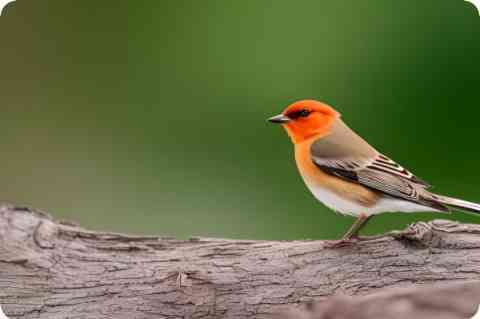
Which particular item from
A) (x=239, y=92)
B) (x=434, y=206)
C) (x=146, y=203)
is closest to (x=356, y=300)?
(x=434, y=206)

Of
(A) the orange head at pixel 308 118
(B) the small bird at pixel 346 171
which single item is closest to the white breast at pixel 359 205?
(B) the small bird at pixel 346 171

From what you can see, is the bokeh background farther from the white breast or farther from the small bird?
the white breast

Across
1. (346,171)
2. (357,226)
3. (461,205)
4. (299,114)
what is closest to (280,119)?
(299,114)

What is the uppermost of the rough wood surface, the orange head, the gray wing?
the orange head

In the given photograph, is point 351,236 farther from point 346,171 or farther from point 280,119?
point 280,119

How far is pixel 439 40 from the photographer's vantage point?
1.70m

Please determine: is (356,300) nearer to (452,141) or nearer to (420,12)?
(452,141)

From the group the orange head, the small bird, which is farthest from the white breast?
the orange head

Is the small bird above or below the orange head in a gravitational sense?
below

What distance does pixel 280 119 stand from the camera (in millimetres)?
1633

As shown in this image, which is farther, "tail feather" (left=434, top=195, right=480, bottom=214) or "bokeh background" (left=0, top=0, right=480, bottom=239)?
"bokeh background" (left=0, top=0, right=480, bottom=239)

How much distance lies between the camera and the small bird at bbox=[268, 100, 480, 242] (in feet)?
5.15

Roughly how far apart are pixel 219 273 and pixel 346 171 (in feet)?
1.26

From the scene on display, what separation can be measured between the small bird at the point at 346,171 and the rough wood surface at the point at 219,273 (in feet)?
0.23
